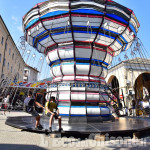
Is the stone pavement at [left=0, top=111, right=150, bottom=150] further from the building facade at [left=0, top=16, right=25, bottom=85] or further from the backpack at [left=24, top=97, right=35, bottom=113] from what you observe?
the building facade at [left=0, top=16, right=25, bottom=85]

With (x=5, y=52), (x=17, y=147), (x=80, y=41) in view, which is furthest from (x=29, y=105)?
(x=5, y=52)

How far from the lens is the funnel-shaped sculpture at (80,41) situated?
23.9ft

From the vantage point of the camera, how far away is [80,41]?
27.2 feet

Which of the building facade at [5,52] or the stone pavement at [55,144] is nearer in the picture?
the stone pavement at [55,144]

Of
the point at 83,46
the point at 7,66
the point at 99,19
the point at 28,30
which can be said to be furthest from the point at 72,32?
the point at 7,66

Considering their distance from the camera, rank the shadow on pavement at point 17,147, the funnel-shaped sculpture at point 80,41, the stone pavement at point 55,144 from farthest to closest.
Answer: the funnel-shaped sculpture at point 80,41, the stone pavement at point 55,144, the shadow on pavement at point 17,147

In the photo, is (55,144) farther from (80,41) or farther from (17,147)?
(80,41)

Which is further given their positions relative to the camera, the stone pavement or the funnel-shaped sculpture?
the funnel-shaped sculpture

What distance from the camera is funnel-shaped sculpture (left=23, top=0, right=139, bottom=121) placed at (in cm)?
729

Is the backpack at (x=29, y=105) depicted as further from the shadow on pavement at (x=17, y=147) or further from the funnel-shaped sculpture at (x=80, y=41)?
the funnel-shaped sculpture at (x=80, y=41)

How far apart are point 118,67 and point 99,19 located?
17.7 meters

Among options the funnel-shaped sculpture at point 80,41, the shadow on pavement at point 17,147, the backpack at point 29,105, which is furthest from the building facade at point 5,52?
the shadow on pavement at point 17,147

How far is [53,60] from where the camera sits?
9.04 m

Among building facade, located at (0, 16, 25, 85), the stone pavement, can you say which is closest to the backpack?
the stone pavement
